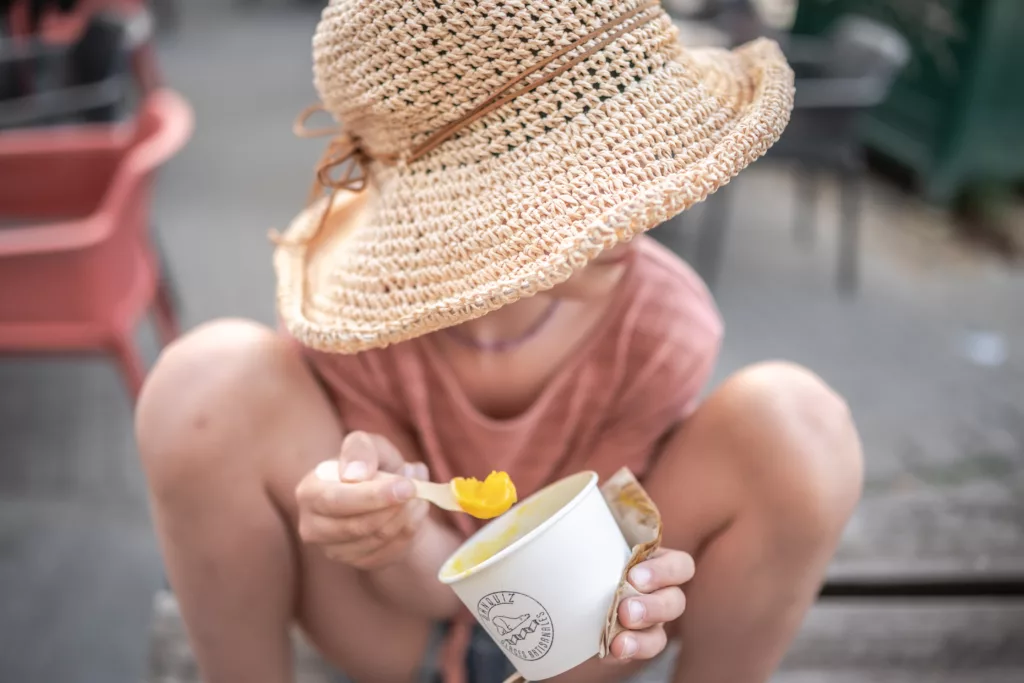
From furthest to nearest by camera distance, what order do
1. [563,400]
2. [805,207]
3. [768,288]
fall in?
[805,207], [768,288], [563,400]

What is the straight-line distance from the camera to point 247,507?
0.75 meters

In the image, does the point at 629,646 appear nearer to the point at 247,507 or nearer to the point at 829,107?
the point at 247,507

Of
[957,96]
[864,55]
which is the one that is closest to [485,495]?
[864,55]

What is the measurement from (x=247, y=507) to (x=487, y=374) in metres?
0.26

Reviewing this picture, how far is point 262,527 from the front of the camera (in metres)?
0.76

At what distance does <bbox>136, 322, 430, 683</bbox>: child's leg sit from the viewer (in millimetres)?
734

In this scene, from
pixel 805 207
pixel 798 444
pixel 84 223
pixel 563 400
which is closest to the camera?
pixel 798 444

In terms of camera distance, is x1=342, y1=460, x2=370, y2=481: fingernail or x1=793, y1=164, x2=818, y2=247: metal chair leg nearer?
x1=342, y1=460, x2=370, y2=481: fingernail

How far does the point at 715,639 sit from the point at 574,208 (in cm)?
43

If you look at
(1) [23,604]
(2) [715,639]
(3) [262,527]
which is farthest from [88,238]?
(2) [715,639]

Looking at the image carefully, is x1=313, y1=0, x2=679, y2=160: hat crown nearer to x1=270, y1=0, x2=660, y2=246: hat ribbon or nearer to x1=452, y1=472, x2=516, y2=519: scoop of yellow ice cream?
x1=270, y1=0, x2=660, y2=246: hat ribbon

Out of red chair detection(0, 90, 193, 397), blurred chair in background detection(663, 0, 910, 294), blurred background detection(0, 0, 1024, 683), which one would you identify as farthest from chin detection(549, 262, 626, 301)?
blurred chair in background detection(663, 0, 910, 294)

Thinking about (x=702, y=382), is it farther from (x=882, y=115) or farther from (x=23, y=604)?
(x=882, y=115)

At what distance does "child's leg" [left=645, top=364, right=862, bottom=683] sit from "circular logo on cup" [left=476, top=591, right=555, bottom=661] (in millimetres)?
210
